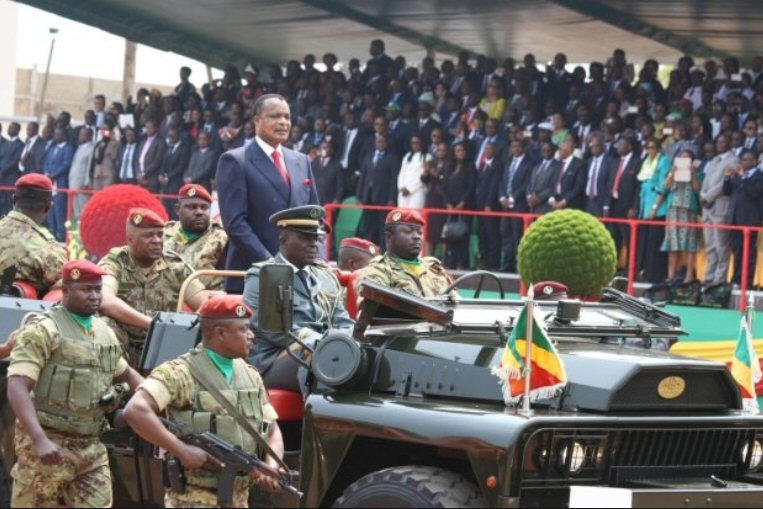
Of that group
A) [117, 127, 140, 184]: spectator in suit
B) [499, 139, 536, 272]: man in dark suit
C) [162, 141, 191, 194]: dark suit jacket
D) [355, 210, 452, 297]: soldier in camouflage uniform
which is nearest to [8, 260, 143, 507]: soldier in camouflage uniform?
[355, 210, 452, 297]: soldier in camouflage uniform

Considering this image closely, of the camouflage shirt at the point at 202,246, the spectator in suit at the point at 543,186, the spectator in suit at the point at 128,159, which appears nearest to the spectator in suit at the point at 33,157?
the spectator in suit at the point at 128,159

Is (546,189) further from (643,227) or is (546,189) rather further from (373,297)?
(373,297)

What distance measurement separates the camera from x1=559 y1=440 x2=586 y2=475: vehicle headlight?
6254 mm

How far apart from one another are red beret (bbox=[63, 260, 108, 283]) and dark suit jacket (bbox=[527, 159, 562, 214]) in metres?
11.9

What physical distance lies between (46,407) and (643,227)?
990 centimetres

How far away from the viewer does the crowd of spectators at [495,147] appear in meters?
17.6

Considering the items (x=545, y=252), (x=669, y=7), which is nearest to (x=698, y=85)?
(x=669, y=7)

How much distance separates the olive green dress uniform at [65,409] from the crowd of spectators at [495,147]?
951cm

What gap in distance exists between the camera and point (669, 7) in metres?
21.4

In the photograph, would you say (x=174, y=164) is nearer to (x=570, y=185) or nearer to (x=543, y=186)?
(x=543, y=186)

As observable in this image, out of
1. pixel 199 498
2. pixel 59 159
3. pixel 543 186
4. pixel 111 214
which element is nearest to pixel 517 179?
pixel 543 186

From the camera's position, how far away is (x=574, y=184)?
18672 mm

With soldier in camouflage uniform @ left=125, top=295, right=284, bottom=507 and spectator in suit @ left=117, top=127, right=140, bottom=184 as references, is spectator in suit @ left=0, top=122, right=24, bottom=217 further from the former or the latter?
soldier in camouflage uniform @ left=125, top=295, right=284, bottom=507

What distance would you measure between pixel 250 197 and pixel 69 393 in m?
2.13
